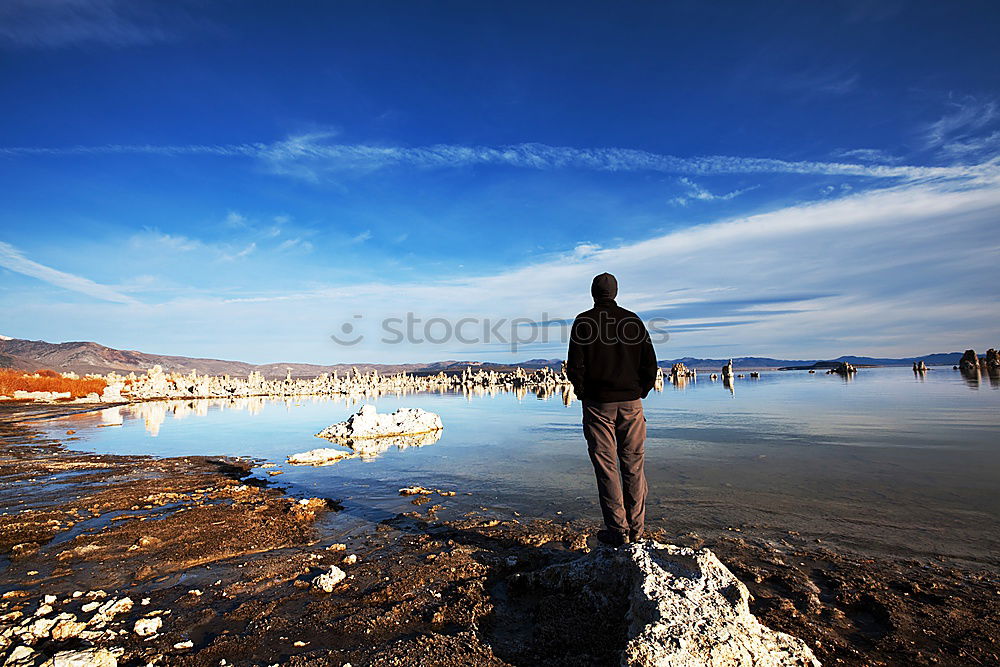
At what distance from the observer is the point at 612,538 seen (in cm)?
483

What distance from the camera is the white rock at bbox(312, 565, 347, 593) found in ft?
13.7

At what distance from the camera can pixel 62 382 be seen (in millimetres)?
45031

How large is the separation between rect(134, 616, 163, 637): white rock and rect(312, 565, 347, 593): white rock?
1.15 metres

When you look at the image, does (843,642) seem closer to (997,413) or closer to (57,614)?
(57,614)

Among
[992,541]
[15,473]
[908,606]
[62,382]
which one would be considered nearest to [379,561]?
[908,606]

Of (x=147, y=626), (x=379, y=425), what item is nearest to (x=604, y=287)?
(x=147, y=626)

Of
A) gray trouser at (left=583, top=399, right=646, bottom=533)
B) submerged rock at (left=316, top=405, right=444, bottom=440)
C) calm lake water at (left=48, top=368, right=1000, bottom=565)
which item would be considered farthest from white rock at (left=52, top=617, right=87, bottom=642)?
submerged rock at (left=316, top=405, right=444, bottom=440)

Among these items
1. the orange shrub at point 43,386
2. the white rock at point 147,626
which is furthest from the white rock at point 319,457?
the orange shrub at point 43,386

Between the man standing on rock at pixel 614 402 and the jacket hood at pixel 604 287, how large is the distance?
22 centimetres

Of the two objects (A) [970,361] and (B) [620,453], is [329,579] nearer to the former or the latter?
(B) [620,453]

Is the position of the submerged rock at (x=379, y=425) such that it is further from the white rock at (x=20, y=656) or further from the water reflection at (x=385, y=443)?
the white rock at (x=20, y=656)

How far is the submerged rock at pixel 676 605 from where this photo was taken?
8.62ft

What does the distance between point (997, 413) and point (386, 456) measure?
21138mm

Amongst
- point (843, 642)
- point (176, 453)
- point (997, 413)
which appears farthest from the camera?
point (997, 413)
